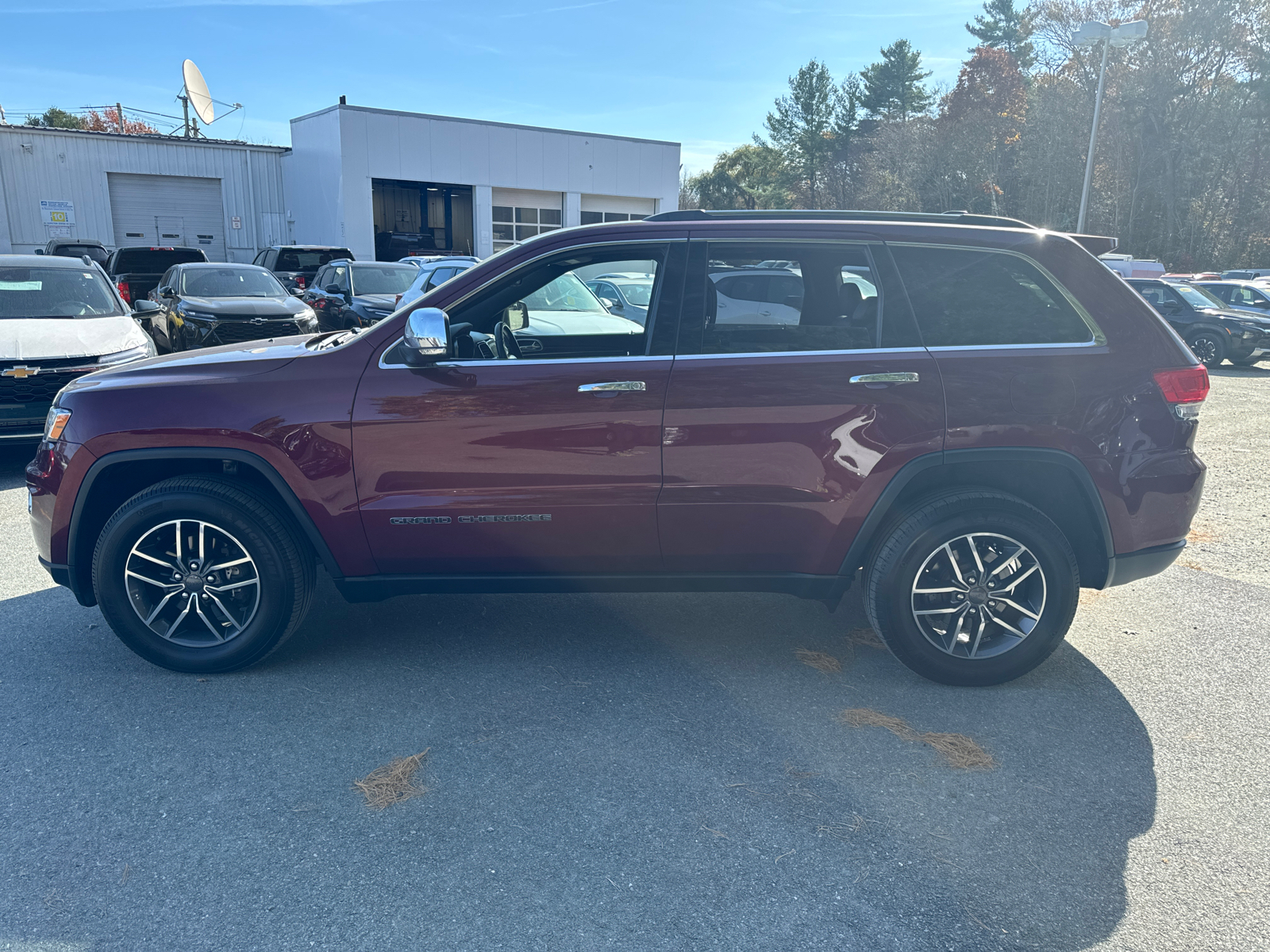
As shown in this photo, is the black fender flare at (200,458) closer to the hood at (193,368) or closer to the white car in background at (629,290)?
the hood at (193,368)

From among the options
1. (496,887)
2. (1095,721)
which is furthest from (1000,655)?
(496,887)

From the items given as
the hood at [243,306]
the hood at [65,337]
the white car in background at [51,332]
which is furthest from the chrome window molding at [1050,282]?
the hood at [243,306]

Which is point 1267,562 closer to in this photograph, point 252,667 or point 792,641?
point 792,641

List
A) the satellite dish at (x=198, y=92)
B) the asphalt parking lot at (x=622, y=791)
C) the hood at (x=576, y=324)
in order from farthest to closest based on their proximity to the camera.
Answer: the satellite dish at (x=198, y=92) → the hood at (x=576, y=324) → the asphalt parking lot at (x=622, y=791)

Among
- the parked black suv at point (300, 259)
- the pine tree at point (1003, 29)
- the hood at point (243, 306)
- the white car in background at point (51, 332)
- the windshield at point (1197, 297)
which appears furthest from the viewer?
the pine tree at point (1003, 29)

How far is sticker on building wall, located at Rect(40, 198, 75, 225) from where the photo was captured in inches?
1174

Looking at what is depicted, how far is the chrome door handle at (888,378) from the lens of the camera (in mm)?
3629

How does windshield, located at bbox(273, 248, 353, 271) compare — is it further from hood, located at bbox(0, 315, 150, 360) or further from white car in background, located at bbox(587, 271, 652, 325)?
white car in background, located at bbox(587, 271, 652, 325)

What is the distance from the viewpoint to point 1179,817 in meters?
2.96

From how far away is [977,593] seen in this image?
379cm

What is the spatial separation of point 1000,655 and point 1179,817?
3.20ft

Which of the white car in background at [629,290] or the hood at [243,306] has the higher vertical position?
the white car in background at [629,290]

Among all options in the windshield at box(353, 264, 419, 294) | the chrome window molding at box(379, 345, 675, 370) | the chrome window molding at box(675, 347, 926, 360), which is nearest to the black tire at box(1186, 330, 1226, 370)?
the windshield at box(353, 264, 419, 294)

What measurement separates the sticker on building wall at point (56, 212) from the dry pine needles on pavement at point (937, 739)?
113ft
